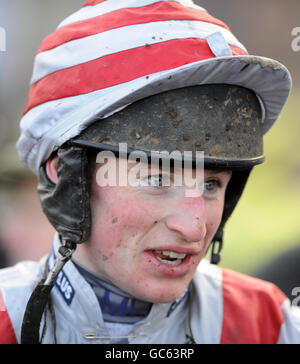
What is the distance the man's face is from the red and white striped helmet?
0.84ft

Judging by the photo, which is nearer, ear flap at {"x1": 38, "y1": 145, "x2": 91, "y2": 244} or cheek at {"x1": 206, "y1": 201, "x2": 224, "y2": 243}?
ear flap at {"x1": 38, "y1": 145, "x2": 91, "y2": 244}

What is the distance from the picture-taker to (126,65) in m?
1.59

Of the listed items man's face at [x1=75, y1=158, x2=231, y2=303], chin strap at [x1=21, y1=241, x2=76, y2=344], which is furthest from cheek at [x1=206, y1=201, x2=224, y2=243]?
chin strap at [x1=21, y1=241, x2=76, y2=344]

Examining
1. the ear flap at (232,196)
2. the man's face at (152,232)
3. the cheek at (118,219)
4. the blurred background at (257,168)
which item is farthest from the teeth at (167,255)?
the blurred background at (257,168)

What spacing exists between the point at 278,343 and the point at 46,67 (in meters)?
1.66

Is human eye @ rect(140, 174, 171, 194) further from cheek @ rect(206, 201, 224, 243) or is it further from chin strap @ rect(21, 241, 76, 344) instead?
chin strap @ rect(21, 241, 76, 344)

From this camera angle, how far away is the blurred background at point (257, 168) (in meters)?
4.83

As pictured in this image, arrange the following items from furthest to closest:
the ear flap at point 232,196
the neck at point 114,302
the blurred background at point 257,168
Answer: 1. the blurred background at point 257,168
2. the ear flap at point 232,196
3. the neck at point 114,302

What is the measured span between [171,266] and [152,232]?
0.17 m

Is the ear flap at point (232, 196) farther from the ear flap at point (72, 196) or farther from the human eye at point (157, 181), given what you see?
the ear flap at point (72, 196)

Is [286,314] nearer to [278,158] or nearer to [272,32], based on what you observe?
[278,158]

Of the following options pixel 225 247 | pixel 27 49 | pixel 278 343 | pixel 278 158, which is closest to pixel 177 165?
pixel 278 343

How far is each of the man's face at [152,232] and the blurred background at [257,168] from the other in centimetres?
316

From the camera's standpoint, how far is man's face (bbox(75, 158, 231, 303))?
1.60 m
